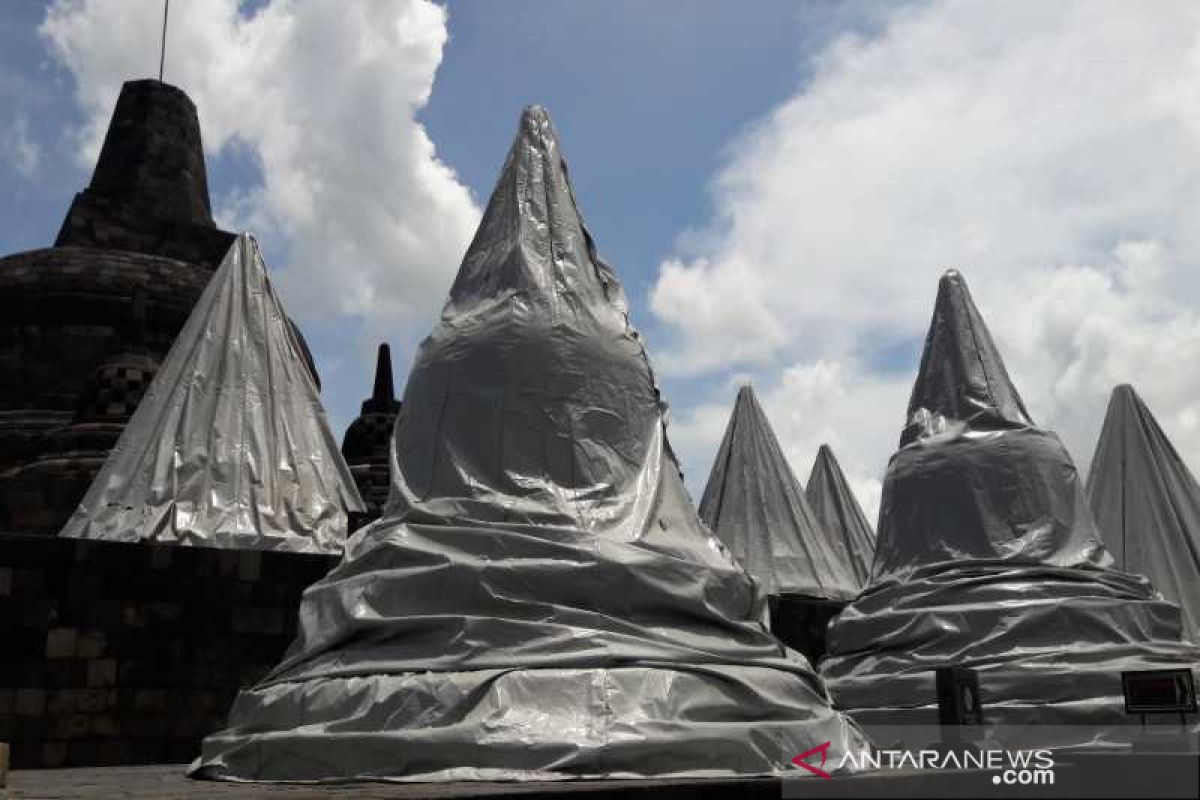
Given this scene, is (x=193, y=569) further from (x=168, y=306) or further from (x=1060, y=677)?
(x=168, y=306)

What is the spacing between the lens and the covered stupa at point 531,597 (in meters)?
4.56

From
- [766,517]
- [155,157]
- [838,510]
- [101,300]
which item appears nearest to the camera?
[766,517]

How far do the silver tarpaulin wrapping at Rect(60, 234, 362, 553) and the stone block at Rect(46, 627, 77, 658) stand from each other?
6.08 ft

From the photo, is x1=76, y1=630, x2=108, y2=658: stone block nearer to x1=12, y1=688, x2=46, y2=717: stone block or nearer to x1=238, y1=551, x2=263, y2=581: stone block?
x1=12, y1=688, x2=46, y2=717: stone block

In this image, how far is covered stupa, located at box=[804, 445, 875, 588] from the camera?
20.1 m

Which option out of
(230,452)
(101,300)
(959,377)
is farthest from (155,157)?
(959,377)

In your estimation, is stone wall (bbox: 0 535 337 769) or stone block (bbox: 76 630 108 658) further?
stone block (bbox: 76 630 108 658)

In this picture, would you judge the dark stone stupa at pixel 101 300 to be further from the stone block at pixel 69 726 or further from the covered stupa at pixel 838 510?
the covered stupa at pixel 838 510

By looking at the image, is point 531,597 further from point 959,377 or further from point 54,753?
point 959,377

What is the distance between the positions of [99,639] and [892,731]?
18.1ft

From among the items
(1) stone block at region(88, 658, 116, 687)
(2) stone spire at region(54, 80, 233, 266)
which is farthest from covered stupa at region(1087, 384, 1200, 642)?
(2) stone spire at region(54, 80, 233, 266)

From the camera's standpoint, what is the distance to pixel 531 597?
5.13 metres

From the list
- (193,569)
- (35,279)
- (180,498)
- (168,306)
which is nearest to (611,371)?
(193,569)

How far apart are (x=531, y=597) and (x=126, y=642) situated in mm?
4392
